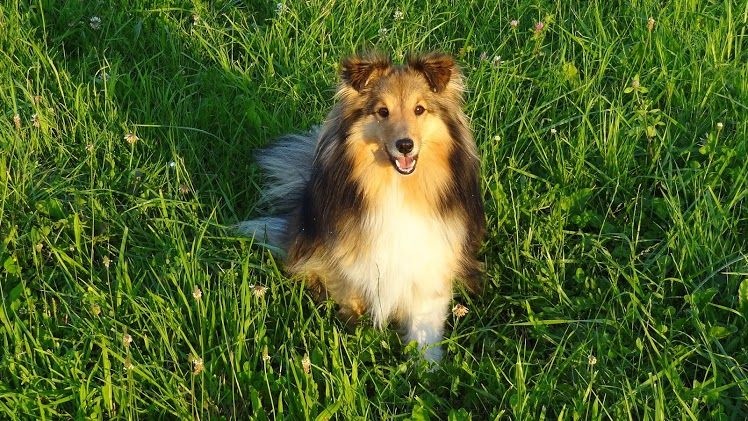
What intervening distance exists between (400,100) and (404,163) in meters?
0.26

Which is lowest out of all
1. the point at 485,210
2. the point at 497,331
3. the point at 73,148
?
the point at 497,331

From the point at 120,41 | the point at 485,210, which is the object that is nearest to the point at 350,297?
the point at 485,210

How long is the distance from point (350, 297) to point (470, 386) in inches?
28.1

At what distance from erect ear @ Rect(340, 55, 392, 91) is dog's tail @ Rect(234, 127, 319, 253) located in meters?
0.55

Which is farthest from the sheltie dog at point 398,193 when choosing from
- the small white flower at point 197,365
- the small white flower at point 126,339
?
the small white flower at point 126,339

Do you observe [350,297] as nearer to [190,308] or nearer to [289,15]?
[190,308]

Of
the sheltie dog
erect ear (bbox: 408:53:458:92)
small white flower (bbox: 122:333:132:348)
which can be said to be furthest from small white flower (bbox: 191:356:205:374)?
erect ear (bbox: 408:53:458:92)

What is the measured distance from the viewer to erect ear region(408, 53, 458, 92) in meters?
3.11

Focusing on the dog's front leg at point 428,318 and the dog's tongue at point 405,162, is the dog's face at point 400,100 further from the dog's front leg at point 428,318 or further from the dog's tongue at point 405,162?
the dog's front leg at point 428,318

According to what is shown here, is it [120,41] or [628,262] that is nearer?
[628,262]

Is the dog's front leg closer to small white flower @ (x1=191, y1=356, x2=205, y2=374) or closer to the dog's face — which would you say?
the dog's face

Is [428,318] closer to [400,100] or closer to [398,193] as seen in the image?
[398,193]

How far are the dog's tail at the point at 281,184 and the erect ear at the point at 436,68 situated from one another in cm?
68

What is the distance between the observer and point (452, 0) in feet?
16.7
